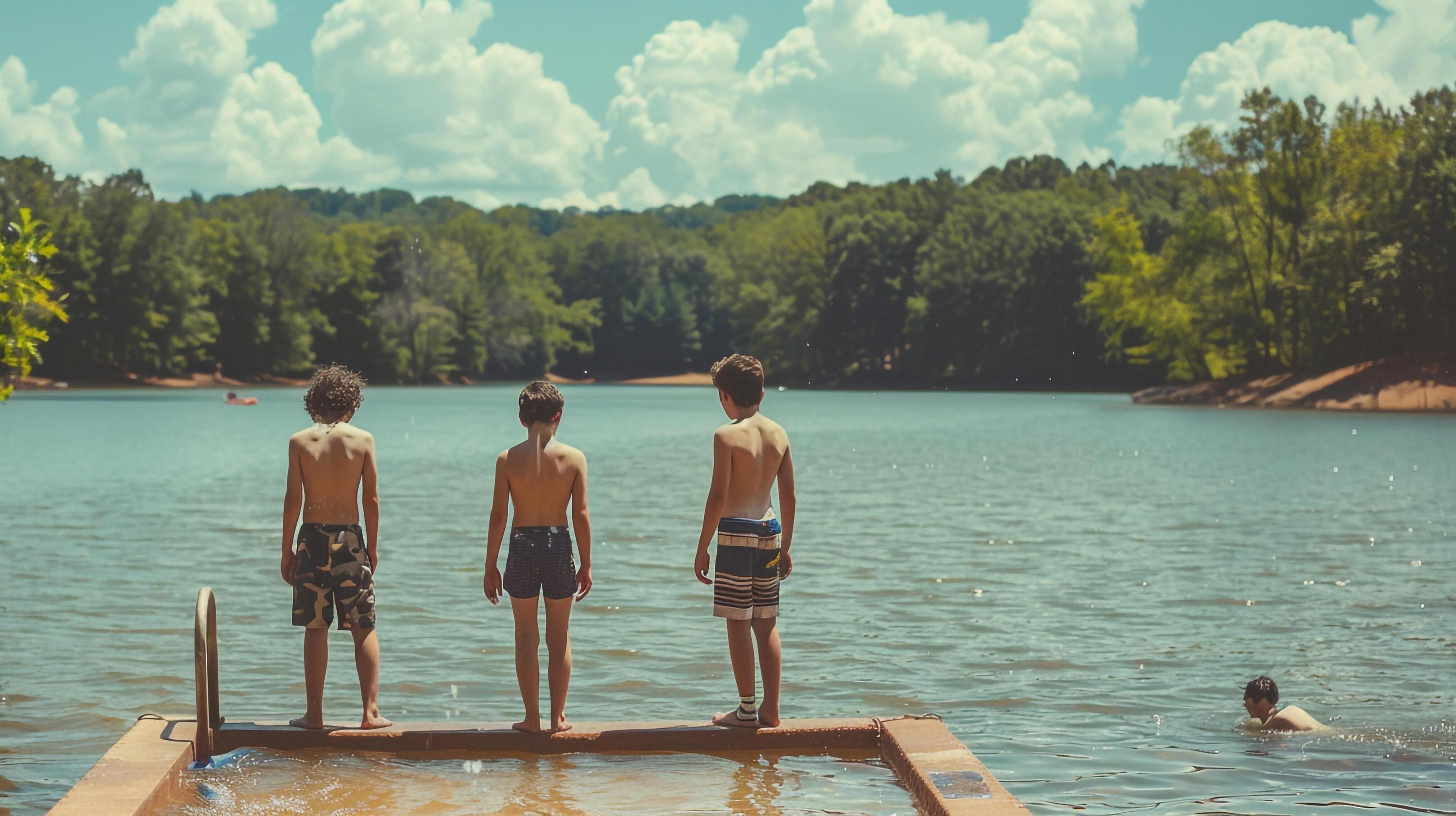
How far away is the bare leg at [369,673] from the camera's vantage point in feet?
25.7

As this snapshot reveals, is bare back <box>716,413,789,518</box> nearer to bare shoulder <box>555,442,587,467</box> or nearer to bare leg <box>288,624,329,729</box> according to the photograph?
bare shoulder <box>555,442,587,467</box>

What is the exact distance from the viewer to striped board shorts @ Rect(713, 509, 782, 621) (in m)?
7.59

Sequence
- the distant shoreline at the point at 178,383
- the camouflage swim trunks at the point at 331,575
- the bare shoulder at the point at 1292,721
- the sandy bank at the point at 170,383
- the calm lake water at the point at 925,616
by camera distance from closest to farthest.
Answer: the camouflage swim trunks at the point at 331,575 < the calm lake water at the point at 925,616 < the bare shoulder at the point at 1292,721 < the distant shoreline at the point at 178,383 < the sandy bank at the point at 170,383

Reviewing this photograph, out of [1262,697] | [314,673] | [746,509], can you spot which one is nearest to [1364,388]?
[1262,697]

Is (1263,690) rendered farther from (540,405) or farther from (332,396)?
(332,396)

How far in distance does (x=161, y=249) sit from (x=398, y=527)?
87.1 metres

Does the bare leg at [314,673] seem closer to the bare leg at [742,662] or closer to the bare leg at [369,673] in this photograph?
the bare leg at [369,673]

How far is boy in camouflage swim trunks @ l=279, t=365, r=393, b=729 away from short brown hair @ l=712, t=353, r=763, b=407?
176cm

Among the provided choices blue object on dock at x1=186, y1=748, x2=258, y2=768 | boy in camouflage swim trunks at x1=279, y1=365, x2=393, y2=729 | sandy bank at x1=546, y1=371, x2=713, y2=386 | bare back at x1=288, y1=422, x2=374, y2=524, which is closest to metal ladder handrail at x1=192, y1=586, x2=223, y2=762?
blue object on dock at x1=186, y1=748, x2=258, y2=768

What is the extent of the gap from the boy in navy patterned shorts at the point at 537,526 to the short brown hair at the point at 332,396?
33.6 inches

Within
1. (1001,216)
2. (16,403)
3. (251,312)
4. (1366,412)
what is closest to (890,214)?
(1001,216)

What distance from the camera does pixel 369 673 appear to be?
26.0 feet

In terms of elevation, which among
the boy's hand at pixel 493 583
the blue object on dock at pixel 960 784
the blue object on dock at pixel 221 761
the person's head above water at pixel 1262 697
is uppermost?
the boy's hand at pixel 493 583

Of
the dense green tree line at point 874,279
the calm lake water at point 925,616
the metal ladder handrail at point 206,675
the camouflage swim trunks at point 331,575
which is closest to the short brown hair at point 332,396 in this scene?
the camouflage swim trunks at point 331,575
